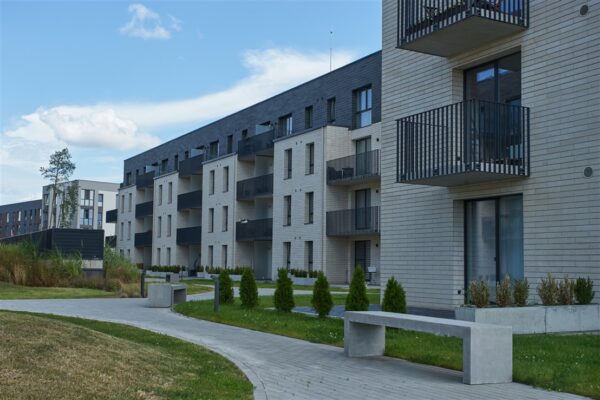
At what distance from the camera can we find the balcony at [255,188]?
43.5 m

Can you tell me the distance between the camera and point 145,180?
2584 inches

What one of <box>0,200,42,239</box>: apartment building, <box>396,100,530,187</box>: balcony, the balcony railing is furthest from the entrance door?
<box>0,200,42,239</box>: apartment building

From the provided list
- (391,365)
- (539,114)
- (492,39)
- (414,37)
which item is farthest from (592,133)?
(391,365)

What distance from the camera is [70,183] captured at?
87.4m

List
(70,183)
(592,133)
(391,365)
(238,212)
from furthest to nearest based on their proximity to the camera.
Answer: (70,183) → (238,212) → (592,133) → (391,365)

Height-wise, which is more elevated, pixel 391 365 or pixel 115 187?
pixel 115 187

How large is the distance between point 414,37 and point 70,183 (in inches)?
3081

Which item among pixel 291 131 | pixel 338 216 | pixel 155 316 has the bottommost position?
pixel 155 316

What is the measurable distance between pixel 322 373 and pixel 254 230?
35.7 meters

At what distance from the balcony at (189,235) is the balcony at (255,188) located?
7.06 m

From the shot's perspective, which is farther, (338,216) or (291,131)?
(291,131)

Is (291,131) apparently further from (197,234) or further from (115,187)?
(115,187)

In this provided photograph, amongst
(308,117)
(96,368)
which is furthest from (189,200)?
(96,368)

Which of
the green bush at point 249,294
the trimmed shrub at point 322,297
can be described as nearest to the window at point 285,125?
the green bush at point 249,294
